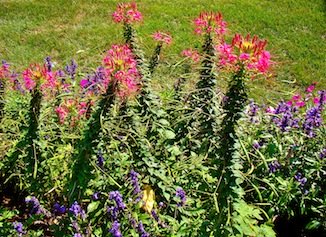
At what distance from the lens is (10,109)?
378 centimetres

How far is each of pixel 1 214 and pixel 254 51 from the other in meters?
1.74

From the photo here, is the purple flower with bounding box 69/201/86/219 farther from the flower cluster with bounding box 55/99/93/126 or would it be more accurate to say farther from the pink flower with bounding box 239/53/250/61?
the pink flower with bounding box 239/53/250/61

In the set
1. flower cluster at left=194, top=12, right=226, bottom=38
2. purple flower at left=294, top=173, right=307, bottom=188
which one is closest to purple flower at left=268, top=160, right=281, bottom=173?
purple flower at left=294, top=173, right=307, bottom=188

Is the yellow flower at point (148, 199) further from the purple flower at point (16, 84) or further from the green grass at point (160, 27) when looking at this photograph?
the green grass at point (160, 27)

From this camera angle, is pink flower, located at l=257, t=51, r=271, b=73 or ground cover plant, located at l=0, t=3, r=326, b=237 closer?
pink flower, located at l=257, t=51, r=271, b=73

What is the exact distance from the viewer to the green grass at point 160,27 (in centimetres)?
740

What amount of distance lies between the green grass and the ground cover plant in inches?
143

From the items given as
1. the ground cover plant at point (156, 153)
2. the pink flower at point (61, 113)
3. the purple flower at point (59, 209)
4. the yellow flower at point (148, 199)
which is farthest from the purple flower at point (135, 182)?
the pink flower at point (61, 113)

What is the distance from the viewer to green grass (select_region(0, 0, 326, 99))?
7398mm

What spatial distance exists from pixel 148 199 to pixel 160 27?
17.4 feet

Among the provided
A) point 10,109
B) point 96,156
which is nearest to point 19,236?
point 96,156

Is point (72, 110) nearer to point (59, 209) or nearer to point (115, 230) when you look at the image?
point (59, 209)

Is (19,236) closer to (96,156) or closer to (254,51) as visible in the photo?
(96,156)

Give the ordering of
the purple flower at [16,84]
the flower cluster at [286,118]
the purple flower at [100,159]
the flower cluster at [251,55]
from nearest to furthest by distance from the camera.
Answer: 1. the flower cluster at [251,55]
2. the purple flower at [100,159]
3. the flower cluster at [286,118]
4. the purple flower at [16,84]
